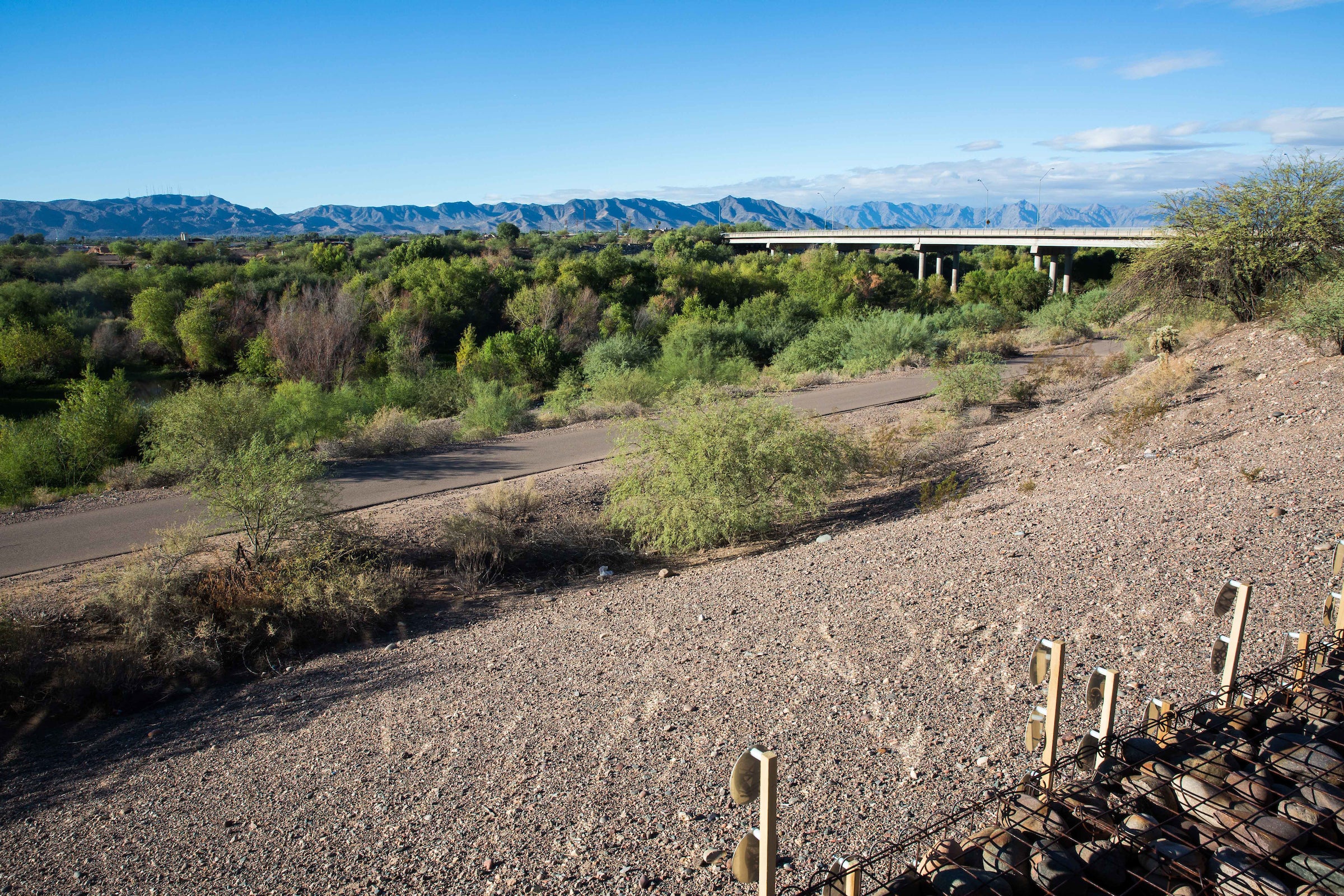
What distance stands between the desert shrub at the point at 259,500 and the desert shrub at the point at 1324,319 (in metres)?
17.1

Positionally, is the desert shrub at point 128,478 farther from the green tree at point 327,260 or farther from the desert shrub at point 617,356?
the green tree at point 327,260

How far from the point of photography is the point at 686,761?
17.3 feet

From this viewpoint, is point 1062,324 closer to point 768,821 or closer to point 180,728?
point 180,728

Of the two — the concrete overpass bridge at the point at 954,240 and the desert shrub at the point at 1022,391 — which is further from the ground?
the concrete overpass bridge at the point at 954,240

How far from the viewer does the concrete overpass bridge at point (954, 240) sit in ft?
214

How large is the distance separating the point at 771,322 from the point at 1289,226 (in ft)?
71.2

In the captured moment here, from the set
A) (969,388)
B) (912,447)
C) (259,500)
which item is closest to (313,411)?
(259,500)

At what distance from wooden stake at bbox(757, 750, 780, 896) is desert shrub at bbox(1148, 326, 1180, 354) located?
18.8m

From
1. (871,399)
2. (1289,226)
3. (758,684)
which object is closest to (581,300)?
(871,399)

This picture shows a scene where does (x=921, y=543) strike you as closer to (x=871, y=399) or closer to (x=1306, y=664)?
(x=1306, y=664)

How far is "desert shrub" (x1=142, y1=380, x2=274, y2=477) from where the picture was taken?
14.6m

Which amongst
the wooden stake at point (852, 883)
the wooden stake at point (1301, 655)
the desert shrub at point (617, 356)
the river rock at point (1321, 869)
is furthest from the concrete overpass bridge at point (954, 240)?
the wooden stake at point (852, 883)

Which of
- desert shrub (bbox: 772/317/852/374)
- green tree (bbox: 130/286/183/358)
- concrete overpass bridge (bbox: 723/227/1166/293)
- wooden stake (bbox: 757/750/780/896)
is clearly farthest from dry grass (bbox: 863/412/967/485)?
concrete overpass bridge (bbox: 723/227/1166/293)

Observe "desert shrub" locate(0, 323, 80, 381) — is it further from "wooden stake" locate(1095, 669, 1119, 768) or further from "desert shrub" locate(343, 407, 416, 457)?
"wooden stake" locate(1095, 669, 1119, 768)
